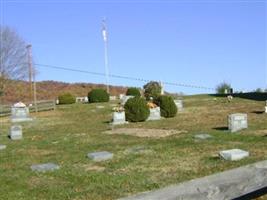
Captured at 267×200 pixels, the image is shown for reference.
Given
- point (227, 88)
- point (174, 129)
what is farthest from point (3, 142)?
point (227, 88)

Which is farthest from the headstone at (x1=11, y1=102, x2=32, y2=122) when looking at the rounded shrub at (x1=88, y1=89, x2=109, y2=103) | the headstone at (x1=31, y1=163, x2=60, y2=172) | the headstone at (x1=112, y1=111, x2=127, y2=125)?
the headstone at (x1=31, y1=163, x2=60, y2=172)

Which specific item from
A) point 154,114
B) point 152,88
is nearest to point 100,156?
point 154,114

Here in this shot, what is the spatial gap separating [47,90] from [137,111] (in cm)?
5399

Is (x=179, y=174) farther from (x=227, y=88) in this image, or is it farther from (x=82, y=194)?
(x=227, y=88)

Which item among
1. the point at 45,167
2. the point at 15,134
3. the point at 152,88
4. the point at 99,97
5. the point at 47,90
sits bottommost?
the point at 45,167

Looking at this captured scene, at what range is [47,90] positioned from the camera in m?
76.2

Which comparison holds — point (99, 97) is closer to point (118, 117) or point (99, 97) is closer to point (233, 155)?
point (118, 117)

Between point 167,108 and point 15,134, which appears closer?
point 15,134

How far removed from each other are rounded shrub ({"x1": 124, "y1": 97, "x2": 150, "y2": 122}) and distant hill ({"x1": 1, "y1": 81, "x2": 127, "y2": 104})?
4242 centimetres

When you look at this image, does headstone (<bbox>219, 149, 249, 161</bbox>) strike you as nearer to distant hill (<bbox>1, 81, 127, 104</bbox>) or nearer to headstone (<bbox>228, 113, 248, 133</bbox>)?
headstone (<bbox>228, 113, 248, 133</bbox>)

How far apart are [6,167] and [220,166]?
4.77m

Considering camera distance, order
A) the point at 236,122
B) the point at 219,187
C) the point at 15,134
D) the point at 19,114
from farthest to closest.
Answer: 1. the point at 19,114
2. the point at 15,134
3. the point at 236,122
4. the point at 219,187

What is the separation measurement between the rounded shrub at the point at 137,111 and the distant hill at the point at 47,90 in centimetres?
4242

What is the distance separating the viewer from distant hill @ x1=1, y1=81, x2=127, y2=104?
224 feet
